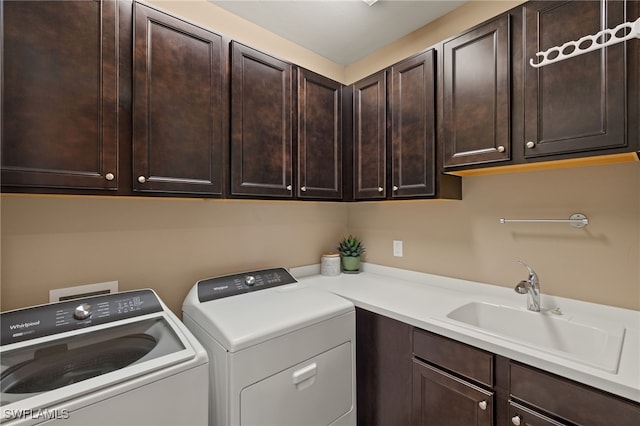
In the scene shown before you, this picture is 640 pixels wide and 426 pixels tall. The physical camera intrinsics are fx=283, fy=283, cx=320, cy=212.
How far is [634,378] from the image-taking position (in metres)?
0.87

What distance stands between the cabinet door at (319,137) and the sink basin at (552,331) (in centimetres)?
109

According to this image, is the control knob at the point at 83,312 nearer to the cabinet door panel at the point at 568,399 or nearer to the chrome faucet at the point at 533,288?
the cabinet door panel at the point at 568,399

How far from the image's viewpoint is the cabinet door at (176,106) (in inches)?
49.7

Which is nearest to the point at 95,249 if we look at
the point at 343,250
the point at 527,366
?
the point at 343,250

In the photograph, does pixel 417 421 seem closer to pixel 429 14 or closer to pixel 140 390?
pixel 140 390

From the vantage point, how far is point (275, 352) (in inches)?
48.3

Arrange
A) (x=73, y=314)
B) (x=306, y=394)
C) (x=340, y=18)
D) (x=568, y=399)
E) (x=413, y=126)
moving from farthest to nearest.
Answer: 1. (x=340, y=18)
2. (x=413, y=126)
3. (x=306, y=394)
4. (x=73, y=314)
5. (x=568, y=399)

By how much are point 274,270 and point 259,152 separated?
0.80 m

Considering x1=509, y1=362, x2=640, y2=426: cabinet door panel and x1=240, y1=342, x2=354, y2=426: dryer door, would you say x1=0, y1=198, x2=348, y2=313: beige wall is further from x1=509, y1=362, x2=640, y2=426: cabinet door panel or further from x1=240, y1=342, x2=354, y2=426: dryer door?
x1=509, y1=362, x2=640, y2=426: cabinet door panel

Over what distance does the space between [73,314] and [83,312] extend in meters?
0.04

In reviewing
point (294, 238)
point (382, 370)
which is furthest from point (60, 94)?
point (382, 370)

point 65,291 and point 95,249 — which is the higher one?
point 95,249

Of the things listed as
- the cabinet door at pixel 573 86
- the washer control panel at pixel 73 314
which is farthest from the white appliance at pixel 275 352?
the cabinet door at pixel 573 86

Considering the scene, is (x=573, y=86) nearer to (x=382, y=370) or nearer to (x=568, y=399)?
(x=568, y=399)
